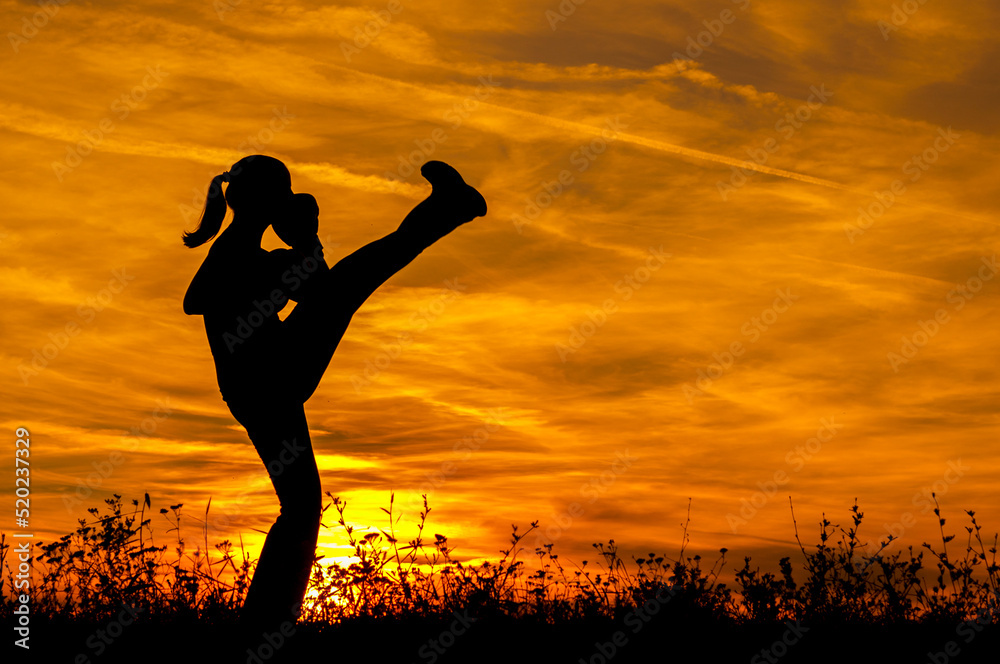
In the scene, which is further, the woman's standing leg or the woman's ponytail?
the woman's ponytail

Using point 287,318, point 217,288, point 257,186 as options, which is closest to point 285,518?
point 287,318

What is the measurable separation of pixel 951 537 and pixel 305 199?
5.11 m

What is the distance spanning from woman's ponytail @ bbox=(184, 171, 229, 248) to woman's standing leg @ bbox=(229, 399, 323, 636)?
1305 mm

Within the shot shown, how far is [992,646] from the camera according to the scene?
5.28 m

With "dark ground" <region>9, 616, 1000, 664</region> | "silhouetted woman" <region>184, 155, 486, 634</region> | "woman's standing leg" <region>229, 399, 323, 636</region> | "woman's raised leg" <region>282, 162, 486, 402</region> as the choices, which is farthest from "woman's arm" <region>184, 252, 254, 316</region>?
"dark ground" <region>9, 616, 1000, 664</region>

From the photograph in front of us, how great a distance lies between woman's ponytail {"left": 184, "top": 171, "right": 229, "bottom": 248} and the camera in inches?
236

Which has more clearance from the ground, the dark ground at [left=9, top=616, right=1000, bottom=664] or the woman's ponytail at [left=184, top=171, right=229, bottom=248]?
the woman's ponytail at [left=184, top=171, right=229, bottom=248]

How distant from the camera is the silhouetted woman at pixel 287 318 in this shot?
5195mm

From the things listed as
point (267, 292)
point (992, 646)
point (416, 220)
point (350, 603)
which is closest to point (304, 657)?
point (350, 603)

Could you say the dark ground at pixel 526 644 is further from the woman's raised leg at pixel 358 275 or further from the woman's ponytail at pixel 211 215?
the woman's ponytail at pixel 211 215

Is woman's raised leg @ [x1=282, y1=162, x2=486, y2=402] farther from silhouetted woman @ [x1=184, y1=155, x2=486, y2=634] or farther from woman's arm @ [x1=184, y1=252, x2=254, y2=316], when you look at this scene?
woman's arm @ [x1=184, y1=252, x2=254, y2=316]

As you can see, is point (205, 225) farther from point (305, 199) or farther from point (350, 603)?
point (350, 603)

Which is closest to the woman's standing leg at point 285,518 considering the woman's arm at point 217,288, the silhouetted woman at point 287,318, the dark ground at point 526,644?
the silhouetted woman at point 287,318

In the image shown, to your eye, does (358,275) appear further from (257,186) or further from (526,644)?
(526,644)
